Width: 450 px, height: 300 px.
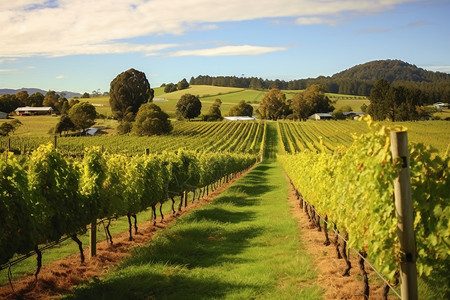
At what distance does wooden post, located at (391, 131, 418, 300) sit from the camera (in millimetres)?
4984

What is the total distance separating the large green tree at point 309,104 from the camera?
12756 cm

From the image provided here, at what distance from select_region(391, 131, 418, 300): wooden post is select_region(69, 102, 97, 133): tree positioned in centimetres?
8281

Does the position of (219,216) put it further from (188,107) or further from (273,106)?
(273,106)

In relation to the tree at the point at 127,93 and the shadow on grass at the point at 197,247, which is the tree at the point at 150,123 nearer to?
the tree at the point at 127,93

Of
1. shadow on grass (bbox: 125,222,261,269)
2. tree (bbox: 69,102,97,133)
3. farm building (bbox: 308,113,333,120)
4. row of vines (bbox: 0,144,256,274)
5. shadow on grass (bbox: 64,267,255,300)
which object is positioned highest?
tree (bbox: 69,102,97,133)

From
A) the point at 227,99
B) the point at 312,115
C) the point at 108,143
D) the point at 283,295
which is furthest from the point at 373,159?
the point at 227,99

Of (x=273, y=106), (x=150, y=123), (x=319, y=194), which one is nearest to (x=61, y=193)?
(x=319, y=194)

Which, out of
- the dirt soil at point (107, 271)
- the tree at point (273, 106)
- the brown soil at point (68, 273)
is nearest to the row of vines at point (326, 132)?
the tree at point (273, 106)

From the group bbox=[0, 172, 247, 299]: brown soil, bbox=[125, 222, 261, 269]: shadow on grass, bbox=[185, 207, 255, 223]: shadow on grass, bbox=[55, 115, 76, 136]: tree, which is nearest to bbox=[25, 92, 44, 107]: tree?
bbox=[55, 115, 76, 136]: tree

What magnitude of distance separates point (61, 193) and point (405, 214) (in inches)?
304

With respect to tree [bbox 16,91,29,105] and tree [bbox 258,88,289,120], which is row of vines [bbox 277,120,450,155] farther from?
tree [bbox 16,91,29,105]

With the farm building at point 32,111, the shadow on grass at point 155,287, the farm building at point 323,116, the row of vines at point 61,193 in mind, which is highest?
the farm building at point 32,111

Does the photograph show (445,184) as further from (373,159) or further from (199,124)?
(199,124)

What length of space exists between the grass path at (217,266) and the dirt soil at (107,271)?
13.2 inches
